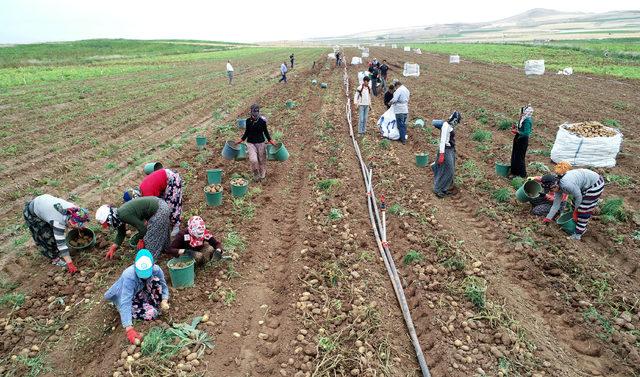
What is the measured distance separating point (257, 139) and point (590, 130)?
7981 mm

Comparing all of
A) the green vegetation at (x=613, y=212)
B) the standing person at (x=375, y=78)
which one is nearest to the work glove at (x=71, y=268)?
the green vegetation at (x=613, y=212)

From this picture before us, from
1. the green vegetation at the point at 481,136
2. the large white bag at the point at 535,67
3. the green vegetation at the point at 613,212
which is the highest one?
the green vegetation at the point at 613,212

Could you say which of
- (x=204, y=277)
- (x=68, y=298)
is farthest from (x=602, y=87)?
(x=68, y=298)

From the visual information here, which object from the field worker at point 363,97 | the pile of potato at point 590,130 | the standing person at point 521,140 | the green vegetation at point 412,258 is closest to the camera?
the green vegetation at point 412,258

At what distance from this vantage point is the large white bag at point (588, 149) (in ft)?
29.7

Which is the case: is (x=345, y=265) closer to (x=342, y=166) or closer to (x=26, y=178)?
(x=342, y=166)

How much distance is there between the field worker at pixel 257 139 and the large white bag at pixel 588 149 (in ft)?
22.8

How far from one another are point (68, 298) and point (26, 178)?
5953 mm

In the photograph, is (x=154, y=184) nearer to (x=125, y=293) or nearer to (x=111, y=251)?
(x=111, y=251)

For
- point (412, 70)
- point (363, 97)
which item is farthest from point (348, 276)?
point (412, 70)

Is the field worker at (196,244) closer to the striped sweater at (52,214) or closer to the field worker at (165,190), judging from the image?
the field worker at (165,190)

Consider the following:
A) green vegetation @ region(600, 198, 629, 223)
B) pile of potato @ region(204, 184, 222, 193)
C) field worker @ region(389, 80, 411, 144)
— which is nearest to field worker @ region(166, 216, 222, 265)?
pile of potato @ region(204, 184, 222, 193)

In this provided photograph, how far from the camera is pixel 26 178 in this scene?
955 centimetres

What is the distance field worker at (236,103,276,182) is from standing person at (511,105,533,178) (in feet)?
17.2
